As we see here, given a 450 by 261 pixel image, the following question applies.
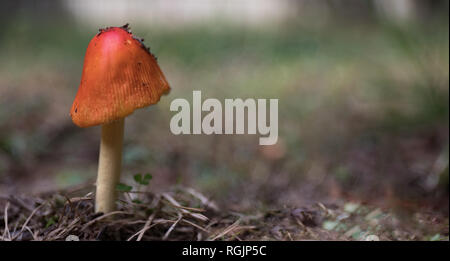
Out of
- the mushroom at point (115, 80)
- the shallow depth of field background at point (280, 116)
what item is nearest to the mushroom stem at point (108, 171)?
the mushroom at point (115, 80)

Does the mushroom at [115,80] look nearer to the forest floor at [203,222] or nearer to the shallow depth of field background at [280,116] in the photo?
the forest floor at [203,222]

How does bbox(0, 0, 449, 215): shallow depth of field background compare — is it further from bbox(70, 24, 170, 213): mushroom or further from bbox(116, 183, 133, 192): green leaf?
bbox(70, 24, 170, 213): mushroom

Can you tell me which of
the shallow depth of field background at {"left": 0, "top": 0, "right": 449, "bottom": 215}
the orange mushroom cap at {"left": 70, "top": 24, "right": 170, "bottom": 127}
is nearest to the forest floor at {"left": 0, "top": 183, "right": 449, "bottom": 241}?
the shallow depth of field background at {"left": 0, "top": 0, "right": 449, "bottom": 215}
